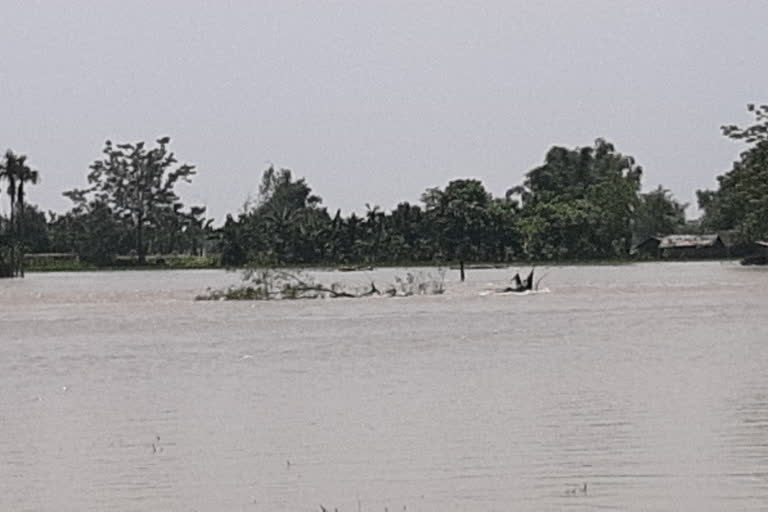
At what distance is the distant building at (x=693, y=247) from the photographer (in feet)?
356

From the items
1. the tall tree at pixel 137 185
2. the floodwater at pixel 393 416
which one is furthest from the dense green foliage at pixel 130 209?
the floodwater at pixel 393 416

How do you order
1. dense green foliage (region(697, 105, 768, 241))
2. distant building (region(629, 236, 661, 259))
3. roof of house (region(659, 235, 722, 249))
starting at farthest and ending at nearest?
distant building (region(629, 236, 661, 259)), roof of house (region(659, 235, 722, 249)), dense green foliage (region(697, 105, 768, 241))

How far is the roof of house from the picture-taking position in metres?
109

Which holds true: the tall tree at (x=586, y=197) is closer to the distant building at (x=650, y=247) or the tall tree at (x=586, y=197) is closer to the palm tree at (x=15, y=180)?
the distant building at (x=650, y=247)

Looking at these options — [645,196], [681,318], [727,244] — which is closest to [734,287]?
[681,318]

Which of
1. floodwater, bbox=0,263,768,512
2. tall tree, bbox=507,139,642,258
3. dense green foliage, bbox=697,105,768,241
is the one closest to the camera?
floodwater, bbox=0,263,768,512

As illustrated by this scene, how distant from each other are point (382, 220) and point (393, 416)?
266 ft

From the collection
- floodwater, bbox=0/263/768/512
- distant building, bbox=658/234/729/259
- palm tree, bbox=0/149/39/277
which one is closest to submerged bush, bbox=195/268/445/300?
floodwater, bbox=0/263/768/512

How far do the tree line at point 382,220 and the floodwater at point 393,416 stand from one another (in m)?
53.8

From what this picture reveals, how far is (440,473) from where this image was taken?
1189 centimetres

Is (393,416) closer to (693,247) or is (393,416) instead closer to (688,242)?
(693,247)

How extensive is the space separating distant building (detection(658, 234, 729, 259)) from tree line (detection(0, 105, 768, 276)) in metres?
2.13

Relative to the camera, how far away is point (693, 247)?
109812 mm

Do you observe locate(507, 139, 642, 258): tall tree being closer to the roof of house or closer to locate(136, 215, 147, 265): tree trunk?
the roof of house
